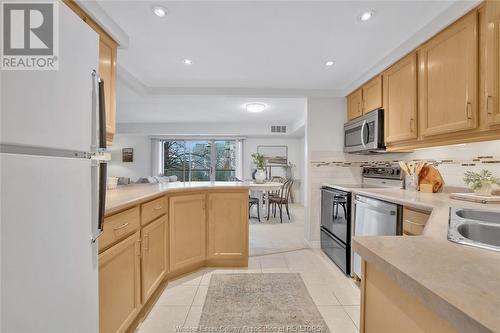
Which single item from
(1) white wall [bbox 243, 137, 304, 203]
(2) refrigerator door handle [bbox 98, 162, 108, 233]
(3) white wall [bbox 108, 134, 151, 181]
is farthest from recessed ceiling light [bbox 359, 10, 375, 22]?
(3) white wall [bbox 108, 134, 151, 181]

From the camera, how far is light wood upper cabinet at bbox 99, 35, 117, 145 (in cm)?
195

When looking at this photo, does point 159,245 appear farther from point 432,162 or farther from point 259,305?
point 432,162

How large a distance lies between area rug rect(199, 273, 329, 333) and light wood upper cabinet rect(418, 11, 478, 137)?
71.8 inches

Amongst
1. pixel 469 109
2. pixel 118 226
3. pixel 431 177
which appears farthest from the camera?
pixel 431 177

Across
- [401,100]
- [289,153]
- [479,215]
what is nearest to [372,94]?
[401,100]

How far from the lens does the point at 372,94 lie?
285 cm

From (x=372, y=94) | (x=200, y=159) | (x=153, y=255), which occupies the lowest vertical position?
(x=153, y=255)

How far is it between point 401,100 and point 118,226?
8.90 ft

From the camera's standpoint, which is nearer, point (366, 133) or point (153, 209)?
point (153, 209)

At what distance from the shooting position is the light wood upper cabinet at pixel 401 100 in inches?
86.3

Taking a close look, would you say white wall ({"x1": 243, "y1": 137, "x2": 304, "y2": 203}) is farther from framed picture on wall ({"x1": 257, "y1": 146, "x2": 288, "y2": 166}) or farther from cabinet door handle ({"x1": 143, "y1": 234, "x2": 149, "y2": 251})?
cabinet door handle ({"x1": 143, "y1": 234, "x2": 149, "y2": 251})

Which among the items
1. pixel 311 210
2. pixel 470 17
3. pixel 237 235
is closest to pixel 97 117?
pixel 237 235

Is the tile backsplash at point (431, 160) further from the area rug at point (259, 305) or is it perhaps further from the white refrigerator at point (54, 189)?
the white refrigerator at point (54, 189)

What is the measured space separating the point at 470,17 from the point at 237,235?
108 inches
